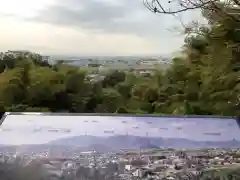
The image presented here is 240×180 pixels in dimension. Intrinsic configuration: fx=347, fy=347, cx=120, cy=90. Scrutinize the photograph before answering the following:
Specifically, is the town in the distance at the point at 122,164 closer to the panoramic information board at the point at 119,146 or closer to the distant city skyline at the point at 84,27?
the panoramic information board at the point at 119,146

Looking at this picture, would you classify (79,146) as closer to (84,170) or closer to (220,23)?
(84,170)

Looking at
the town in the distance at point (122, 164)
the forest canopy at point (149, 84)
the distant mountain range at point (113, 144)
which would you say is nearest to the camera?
the town in the distance at point (122, 164)

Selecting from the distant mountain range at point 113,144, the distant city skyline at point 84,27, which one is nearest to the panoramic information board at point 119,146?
the distant mountain range at point 113,144

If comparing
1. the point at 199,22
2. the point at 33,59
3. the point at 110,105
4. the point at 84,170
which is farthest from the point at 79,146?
the point at 199,22

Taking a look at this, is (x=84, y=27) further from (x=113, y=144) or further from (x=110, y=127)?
A: (x=113, y=144)

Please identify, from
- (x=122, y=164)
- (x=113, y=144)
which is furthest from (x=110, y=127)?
(x=122, y=164)

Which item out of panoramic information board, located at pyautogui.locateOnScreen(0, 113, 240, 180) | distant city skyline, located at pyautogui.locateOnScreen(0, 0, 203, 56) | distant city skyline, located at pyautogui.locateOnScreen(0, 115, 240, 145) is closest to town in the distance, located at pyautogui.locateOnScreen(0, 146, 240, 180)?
panoramic information board, located at pyautogui.locateOnScreen(0, 113, 240, 180)
